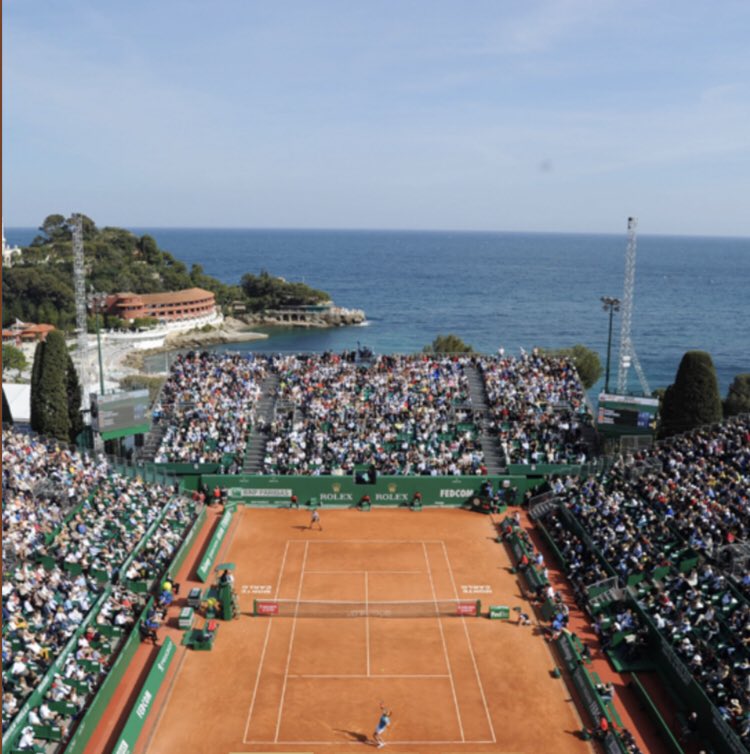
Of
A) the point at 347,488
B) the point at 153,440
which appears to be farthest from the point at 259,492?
the point at 153,440

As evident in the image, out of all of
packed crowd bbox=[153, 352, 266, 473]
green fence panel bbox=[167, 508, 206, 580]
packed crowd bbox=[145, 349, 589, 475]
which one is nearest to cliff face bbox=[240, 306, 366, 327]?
packed crowd bbox=[153, 352, 266, 473]

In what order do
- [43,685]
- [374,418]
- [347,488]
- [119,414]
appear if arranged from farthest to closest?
[374,418] → [347,488] → [119,414] → [43,685]

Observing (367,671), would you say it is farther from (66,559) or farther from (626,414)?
(626,414)

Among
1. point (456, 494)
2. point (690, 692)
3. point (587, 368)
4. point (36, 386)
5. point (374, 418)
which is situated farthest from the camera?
point (587, 368)

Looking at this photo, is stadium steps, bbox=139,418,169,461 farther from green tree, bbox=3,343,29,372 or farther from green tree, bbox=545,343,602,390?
green tree, bbox=3,343,29,372

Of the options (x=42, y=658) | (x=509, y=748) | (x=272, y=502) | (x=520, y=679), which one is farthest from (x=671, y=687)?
(x=272, y=502)

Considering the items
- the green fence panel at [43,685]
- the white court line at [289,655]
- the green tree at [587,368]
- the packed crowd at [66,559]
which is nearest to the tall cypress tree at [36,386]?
the packed crowd at [66,559]
